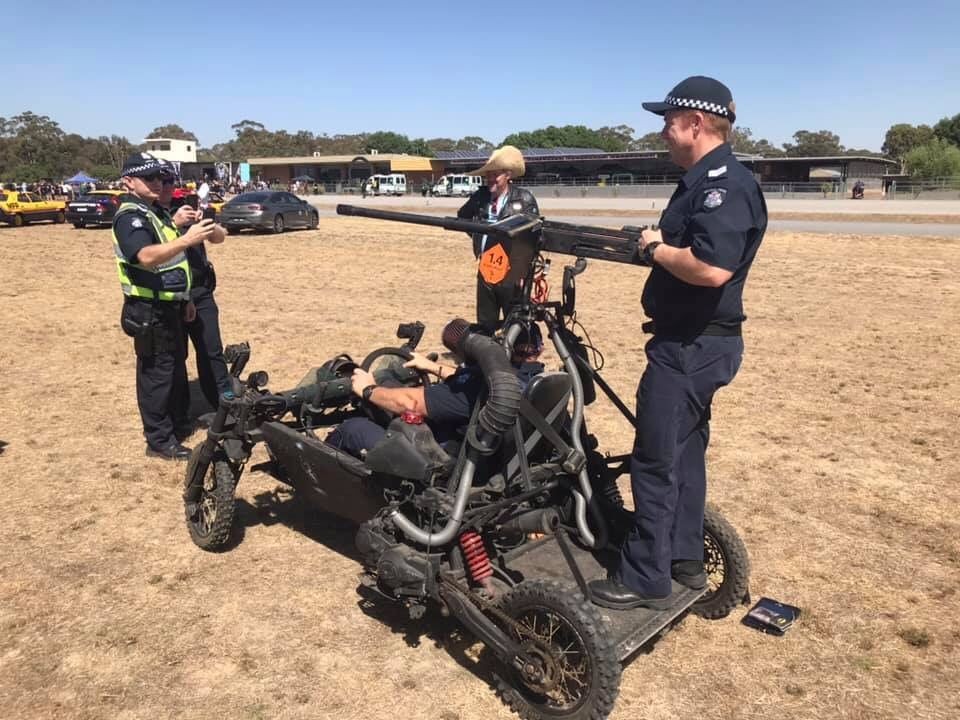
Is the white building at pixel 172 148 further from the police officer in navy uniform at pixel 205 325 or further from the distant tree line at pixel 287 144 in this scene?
the police officer in navy uniform at pixel 205 325

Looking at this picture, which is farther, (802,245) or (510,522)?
(802,245)

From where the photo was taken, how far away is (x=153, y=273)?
5.14 m

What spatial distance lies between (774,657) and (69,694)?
9.52 feet

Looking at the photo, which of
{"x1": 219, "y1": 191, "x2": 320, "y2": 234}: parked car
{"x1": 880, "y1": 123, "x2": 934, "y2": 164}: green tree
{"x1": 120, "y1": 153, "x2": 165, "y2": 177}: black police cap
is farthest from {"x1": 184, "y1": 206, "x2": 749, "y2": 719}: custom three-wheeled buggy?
{"x1": 880, "y1": 123, "x2": 934, "y2": 164}: green tree

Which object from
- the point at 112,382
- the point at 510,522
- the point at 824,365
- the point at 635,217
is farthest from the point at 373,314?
the point at 635,217

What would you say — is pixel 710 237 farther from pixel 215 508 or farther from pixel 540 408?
pixel 215 508

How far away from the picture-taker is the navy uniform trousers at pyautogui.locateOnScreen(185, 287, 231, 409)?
5863mm

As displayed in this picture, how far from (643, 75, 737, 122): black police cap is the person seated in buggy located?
1.11 metres

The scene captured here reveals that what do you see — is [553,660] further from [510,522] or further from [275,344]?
[275,344]

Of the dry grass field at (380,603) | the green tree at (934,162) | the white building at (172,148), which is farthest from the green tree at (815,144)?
the dry grass field at (380,603)

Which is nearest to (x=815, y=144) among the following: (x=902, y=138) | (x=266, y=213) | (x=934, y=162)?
(x=902, y=138)

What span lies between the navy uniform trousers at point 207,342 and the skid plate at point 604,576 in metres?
3.25

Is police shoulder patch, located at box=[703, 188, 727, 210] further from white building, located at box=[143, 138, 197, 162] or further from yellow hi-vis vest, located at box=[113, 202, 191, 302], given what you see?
white building, located at box=[143, 138, 197, 162]

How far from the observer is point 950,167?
58281 mm
